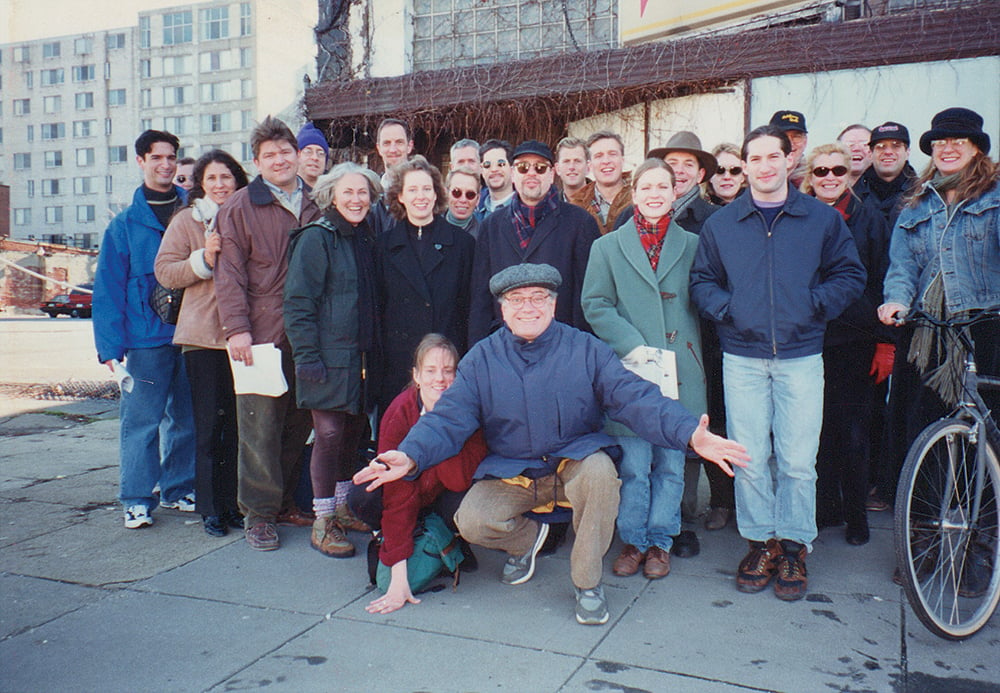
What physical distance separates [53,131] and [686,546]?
81.2 metres

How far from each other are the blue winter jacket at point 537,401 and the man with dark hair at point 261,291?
1.31m

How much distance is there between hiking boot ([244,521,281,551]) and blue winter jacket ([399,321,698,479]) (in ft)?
4.58

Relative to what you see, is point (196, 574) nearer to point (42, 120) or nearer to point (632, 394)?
point (632, 394)

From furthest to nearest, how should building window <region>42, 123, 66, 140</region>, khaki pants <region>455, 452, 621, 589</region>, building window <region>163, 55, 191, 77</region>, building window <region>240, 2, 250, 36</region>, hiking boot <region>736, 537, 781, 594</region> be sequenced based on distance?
building window <region>42, 123, 66, 140</region>, building window <region>163, 55, 191, 77</region>, building window <region>240, 2, 250, 36</region>, hiking boot <region>736, 537, 781, 594</region>, khaki pants <region>455, 452, 621, 589</region>

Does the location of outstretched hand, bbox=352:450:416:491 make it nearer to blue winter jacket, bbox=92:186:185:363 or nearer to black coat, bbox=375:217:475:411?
black coat, bbox=375:217:475:411

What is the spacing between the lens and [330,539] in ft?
14.1

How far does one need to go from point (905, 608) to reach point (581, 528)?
4.74 feet

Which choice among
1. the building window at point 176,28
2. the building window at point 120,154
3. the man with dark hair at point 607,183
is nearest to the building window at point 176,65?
the building window at point 176,28

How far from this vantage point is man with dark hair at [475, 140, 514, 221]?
5.40 m

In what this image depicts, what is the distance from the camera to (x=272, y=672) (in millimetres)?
2996

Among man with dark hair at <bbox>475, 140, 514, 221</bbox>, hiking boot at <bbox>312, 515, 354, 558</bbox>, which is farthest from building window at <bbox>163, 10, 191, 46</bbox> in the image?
hiking boot at <bbox>312, 515, 354, 558</bbox>

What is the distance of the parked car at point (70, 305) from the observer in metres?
36.7

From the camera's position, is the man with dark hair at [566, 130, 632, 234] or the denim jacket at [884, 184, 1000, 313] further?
the man with dark hair at [566, 130, 632, 234]

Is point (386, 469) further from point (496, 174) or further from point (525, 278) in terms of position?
point (496, 174)
